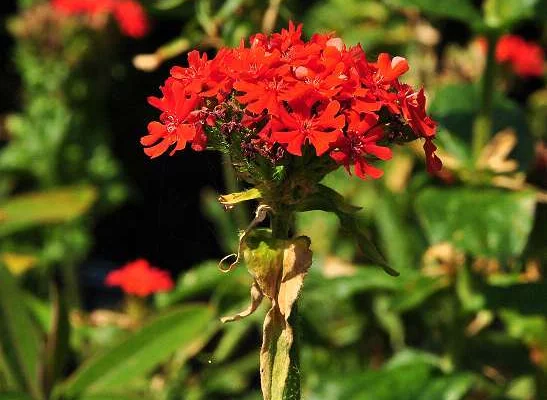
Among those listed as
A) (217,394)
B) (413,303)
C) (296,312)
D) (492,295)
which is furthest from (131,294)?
(296,312)

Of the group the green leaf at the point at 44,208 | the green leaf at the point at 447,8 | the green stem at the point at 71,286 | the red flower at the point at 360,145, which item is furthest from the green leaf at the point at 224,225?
the red flower at the point at 360,145

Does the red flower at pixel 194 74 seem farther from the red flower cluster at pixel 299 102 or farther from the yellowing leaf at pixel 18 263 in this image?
the yellowing leaf at pixel 18 263

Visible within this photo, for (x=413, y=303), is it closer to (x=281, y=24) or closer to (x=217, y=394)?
(x=281, y=24)

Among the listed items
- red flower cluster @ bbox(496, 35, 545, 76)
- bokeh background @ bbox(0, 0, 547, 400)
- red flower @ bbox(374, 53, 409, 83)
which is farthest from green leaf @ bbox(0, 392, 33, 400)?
red flower cluster @ bbox(496, 35, 545, 76)

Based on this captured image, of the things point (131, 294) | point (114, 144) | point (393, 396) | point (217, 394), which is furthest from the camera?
point (114, 144)

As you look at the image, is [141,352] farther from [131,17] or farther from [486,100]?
[131,17]

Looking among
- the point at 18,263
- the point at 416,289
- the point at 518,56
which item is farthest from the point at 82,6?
the point at 416,289

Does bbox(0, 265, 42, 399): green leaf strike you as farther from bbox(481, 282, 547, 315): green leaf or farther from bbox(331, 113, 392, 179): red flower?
bbox(331, 113, 392, 179): red flower

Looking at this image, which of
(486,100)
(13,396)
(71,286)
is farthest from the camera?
(71,286)
